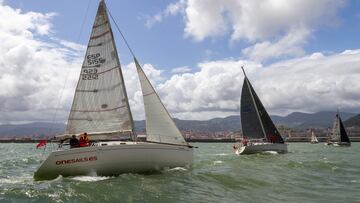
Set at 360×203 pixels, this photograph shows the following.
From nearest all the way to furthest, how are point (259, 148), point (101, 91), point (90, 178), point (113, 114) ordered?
point (90, 178) → point (113, 114) → point (101, 91) → point (259, 148)

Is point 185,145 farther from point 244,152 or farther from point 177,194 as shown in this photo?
point 244,152

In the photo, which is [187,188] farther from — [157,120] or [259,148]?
[259,148]

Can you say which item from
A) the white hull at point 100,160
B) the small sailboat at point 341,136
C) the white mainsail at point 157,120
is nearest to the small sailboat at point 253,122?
the white mainsail at point 157,120

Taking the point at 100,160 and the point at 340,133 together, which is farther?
the point at 340,133

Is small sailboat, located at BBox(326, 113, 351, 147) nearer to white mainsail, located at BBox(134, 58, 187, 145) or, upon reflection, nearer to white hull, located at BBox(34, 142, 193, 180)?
white mainsail, located at BBox(134, 58, 187, 145)

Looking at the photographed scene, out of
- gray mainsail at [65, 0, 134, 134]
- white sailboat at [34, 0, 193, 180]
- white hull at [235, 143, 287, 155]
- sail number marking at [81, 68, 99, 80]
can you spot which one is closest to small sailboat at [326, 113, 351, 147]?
white hull at [235, 143, 287, 155]

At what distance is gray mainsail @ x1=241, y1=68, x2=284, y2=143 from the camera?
4856 cm

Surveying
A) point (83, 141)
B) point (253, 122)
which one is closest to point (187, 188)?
point (83, 141)

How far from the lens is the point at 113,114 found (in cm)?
2164

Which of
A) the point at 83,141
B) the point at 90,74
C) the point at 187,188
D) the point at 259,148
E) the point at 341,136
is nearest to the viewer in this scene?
the point at 187,188

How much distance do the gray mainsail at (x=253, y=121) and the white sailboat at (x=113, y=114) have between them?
27103mm

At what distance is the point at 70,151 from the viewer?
18.8m

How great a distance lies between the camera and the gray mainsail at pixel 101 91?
21516 millimetres

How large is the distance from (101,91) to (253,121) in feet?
98.1
